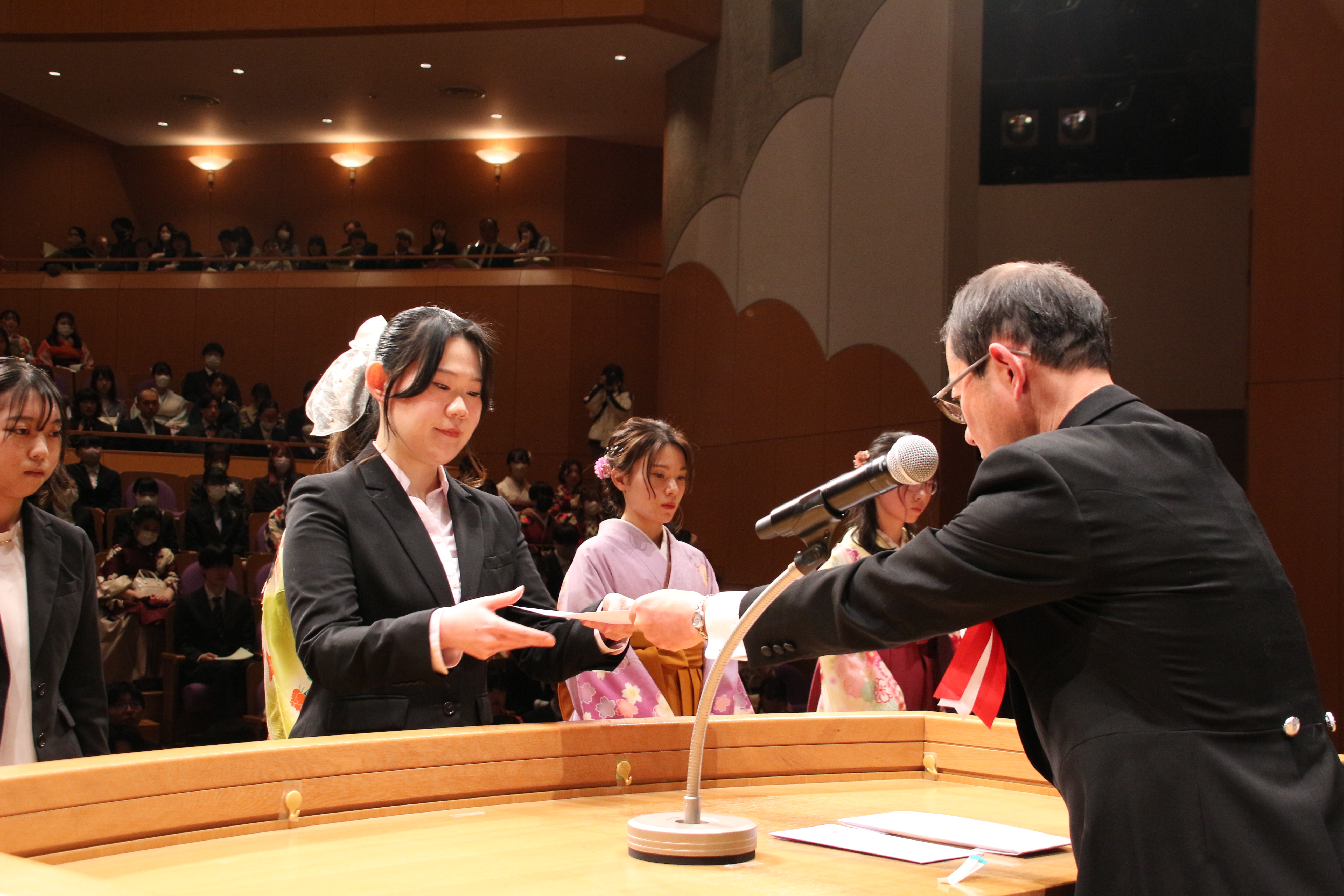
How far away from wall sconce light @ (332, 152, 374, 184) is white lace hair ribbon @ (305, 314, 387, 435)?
11065mm

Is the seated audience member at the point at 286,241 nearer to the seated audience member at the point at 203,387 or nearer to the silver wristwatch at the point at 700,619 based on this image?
the seated audience member at the point at 203,387

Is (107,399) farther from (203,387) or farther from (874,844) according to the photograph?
(874,844)

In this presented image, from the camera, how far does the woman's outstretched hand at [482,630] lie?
4.74 ft

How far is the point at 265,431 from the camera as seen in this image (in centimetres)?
916

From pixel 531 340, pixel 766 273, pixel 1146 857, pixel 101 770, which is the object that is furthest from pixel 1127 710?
pixel 531 340

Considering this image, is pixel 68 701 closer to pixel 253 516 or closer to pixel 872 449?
pixel 872 449

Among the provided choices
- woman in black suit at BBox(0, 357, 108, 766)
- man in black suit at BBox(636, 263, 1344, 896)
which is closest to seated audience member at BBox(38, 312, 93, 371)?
woman in black suit at BBox(0, 357, 108, 766)

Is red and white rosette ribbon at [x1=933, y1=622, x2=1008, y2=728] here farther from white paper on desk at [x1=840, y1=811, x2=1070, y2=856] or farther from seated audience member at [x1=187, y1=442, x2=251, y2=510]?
seated audience member at [x1=187, y1=442, x2=251, y2=510]

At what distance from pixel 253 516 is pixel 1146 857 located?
6.26 m

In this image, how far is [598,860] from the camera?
4.02 feet

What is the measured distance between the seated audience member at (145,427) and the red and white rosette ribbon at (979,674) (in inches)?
332

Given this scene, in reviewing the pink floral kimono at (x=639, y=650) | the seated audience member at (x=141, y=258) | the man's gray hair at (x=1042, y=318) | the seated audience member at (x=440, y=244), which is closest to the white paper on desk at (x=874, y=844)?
the man's gray hair at (x=1042, y=318)

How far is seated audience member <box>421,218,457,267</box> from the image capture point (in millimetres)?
10781

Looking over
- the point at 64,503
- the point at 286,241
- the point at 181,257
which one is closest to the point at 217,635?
the point at 64,503
